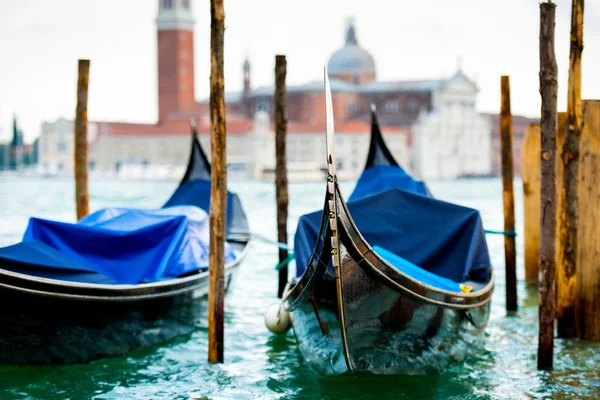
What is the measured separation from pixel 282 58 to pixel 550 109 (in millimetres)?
1839

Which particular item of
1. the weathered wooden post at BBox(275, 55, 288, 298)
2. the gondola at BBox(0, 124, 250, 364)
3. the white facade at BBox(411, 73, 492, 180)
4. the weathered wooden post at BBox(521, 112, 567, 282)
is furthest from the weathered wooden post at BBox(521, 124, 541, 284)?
the white facade at BBox(411, 73, 492, 180)

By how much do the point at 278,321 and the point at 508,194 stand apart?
52.6 inches

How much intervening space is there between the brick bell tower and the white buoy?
34.7 meters

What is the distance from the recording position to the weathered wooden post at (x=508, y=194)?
4.56 metres

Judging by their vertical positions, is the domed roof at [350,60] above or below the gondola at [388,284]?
above

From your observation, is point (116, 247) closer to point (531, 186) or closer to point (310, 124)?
point (531, 186)

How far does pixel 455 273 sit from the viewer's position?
3605 millimetres

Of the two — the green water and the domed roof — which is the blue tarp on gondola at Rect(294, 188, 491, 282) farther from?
the domed roof

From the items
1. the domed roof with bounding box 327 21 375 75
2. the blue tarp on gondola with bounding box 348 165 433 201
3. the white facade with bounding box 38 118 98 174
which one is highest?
the domed roof with bounding box 327 21 375 75

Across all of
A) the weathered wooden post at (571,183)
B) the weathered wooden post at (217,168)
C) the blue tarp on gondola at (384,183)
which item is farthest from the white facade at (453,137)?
the weathered wooden post at (217,168)

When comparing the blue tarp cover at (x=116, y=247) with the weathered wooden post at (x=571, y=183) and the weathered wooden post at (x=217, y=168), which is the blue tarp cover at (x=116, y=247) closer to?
the weathered wooden post at (x=217, y=168)

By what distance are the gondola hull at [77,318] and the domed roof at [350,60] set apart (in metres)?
37.7

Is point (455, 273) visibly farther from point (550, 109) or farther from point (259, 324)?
point (259, 324)

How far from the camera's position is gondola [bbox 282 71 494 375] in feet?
9.11
